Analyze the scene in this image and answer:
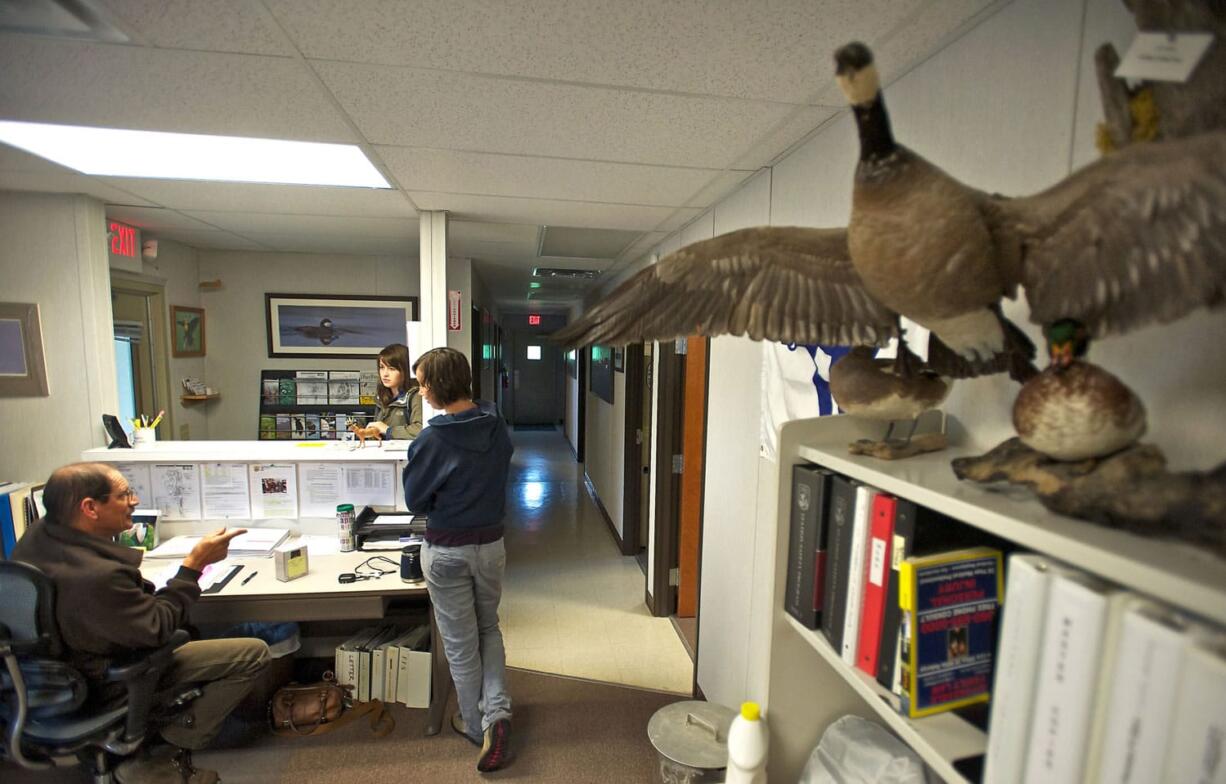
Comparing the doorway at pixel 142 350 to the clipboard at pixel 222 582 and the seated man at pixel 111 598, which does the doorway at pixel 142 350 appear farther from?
the seated man at pixel 111 598

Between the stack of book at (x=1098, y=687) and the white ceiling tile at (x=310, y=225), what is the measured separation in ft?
10.0

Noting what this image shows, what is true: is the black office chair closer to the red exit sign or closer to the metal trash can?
the metal trash can

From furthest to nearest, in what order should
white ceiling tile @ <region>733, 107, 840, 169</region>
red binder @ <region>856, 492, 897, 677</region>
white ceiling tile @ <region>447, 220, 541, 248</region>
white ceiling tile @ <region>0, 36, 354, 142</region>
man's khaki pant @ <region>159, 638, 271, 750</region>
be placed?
white ceiling tile @ <region>447, 220, 541, 248</region> < man's khaki pant @ <region>159, 638, 271, 750</region> < white ceiling tile @ <region>733, 107, 840, 169</region> < white ceiling tile @ <region>0, 36, 354, 142</region> < red binder @ <region>856, 492, 897, 677</region>

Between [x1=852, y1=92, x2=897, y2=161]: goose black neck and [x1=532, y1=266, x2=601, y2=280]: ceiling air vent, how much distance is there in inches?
164

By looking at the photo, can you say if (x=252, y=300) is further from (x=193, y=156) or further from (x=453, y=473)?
(x=453, y=473)

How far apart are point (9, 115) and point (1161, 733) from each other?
2672mm

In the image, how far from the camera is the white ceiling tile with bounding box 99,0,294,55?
1.00 m

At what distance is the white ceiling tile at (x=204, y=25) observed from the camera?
100cm

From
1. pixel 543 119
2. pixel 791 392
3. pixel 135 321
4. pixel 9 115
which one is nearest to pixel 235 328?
pixel 135 321

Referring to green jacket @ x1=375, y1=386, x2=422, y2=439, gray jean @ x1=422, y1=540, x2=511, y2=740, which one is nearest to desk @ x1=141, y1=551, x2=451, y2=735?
gray jean @ x1=422, y1=540, x2=511, y2=740

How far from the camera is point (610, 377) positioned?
495 cm

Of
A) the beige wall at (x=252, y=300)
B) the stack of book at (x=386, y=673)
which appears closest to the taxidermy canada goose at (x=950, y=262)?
the stack of book at (x=386, y=673)

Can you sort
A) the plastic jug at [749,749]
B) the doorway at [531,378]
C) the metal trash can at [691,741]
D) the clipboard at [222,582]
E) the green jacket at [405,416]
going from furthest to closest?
the doorway at [531,378], the green jacket at [405,416], the clipboard at [222,582], the metal trash can at [691,741], the plastic jug at [749,749]

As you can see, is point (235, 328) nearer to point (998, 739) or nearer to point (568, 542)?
point (568, 542)
